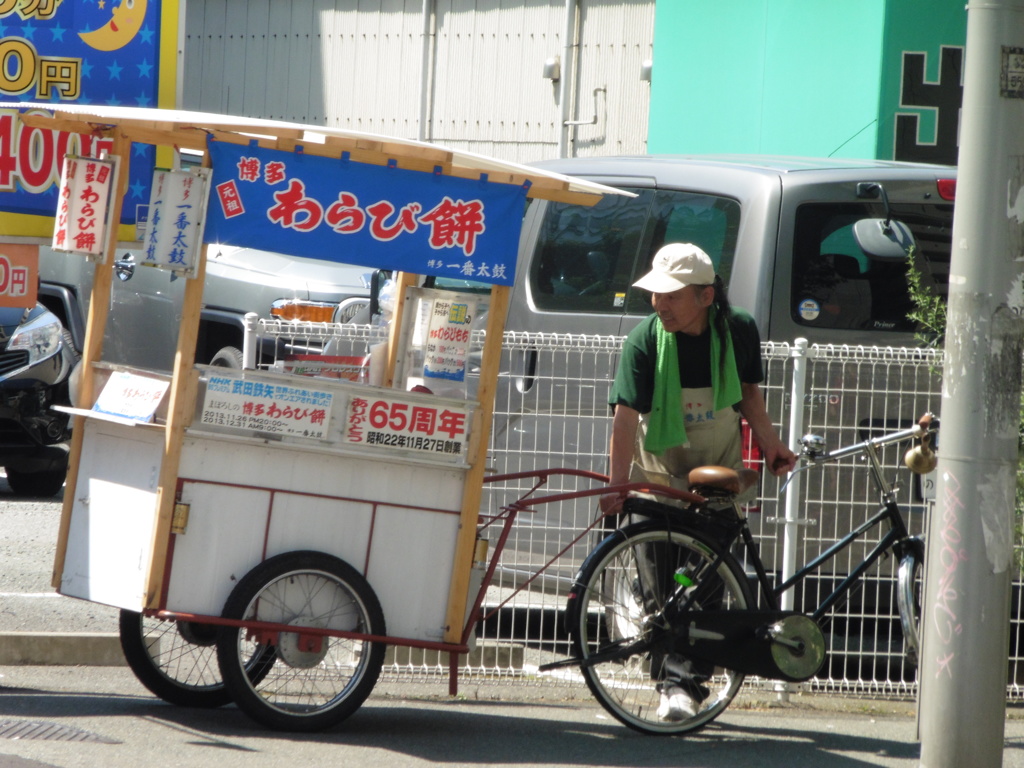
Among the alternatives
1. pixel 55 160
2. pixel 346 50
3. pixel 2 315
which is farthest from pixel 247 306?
pixel 346 50

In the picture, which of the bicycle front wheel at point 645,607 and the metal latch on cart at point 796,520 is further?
the metal latch on cart at point 796,520

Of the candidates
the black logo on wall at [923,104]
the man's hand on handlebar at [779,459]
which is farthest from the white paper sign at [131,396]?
the black logo on wall at [923,104]

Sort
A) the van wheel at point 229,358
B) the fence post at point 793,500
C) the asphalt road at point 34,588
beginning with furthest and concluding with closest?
the van wheel at point 229,358
the asphalt road at point 34,588
the fence post at point 793,500

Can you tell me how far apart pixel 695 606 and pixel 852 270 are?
157 centimetres

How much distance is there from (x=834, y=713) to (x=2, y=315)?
5750mm

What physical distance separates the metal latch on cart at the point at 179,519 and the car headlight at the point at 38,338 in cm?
446

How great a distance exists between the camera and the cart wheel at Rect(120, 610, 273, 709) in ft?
16.3

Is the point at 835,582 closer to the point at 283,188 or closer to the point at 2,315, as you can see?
the point at 283,188

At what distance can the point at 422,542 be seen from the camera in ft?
16.4

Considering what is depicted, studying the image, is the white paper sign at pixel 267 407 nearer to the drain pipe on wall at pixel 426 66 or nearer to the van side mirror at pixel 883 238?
the van side mirror at pixel 883 238

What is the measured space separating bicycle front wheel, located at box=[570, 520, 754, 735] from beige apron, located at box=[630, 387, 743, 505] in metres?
0.30

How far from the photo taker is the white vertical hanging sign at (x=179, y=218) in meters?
4.58

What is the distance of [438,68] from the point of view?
15109 millimetres

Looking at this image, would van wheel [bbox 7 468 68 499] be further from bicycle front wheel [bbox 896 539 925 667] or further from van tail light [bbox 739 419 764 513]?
bicycle front wheel [bbox 896 539 925 667]
